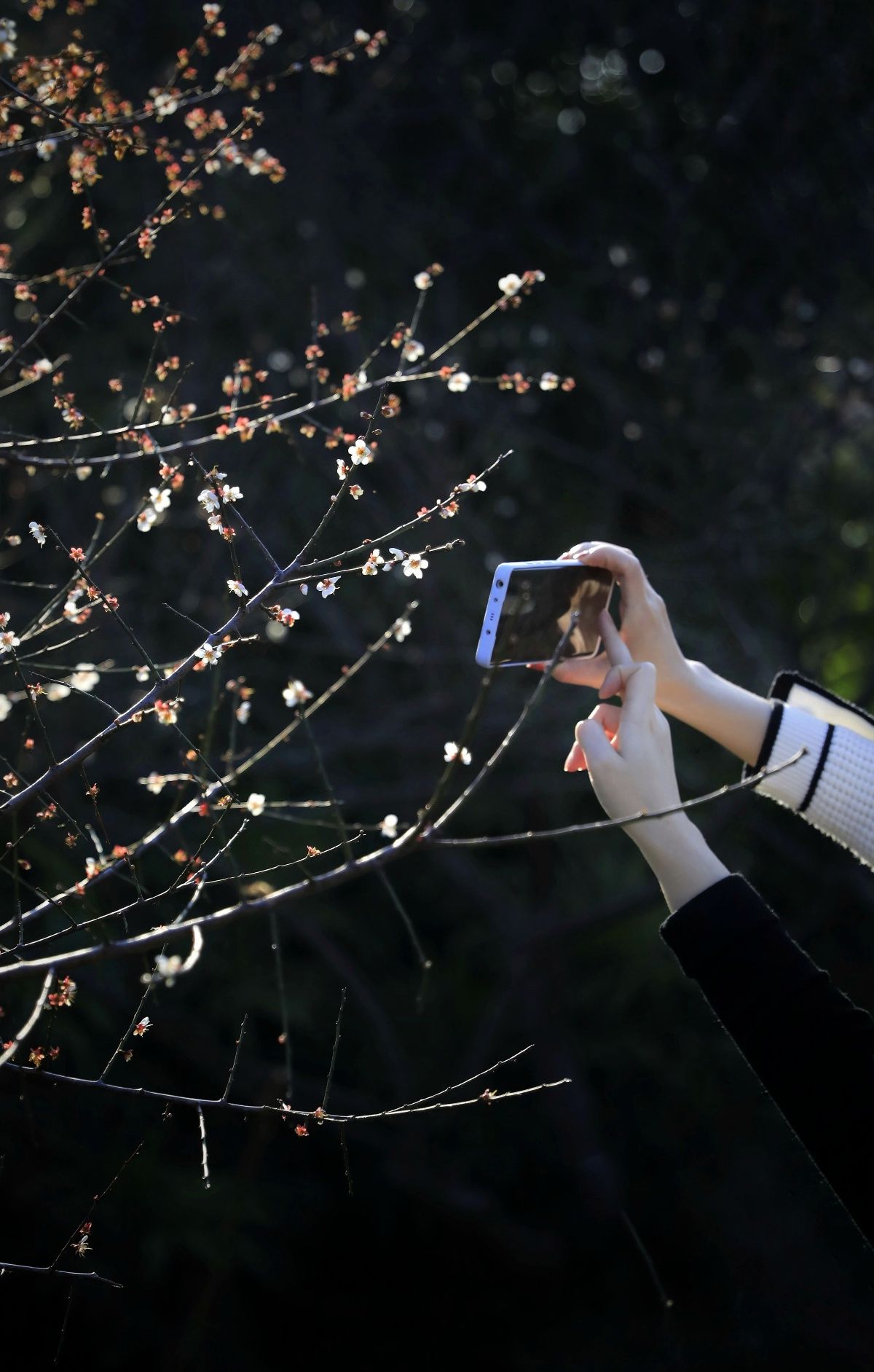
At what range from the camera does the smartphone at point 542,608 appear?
1.40 metres

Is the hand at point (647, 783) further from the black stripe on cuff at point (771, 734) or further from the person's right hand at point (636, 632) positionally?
the black stripe on cuff at point (771, 734)

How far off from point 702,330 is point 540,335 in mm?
568

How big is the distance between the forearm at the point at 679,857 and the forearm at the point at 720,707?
56 centimetres

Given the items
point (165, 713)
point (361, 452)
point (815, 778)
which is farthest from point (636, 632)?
point (165, 713)

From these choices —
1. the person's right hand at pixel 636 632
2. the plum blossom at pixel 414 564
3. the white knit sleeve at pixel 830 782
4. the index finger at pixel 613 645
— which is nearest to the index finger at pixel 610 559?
the person's right hand at pixel 636 632

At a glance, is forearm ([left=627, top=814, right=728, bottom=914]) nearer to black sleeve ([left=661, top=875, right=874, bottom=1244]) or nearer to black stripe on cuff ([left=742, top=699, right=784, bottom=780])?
black sleeve ([left=661, top=875, right=874, bottom=1244])

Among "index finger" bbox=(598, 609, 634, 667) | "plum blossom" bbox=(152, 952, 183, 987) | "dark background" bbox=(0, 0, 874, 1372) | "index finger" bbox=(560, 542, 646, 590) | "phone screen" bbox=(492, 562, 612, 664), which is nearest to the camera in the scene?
"plum blossom" bbox=(152, 952, 183, 987)

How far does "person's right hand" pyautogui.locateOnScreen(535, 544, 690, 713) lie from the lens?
1573 mm

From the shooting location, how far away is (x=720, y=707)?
176cm

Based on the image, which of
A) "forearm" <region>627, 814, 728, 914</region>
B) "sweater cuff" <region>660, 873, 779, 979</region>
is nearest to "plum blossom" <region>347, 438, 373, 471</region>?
"forearm" <region>627, 814, 728, 914</region>

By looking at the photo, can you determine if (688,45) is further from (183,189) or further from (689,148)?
(183,189)

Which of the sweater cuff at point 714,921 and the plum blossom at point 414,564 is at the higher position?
the plum blossom at point 414,564

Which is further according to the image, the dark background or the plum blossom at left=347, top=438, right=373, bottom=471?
the dark background

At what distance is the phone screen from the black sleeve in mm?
422
